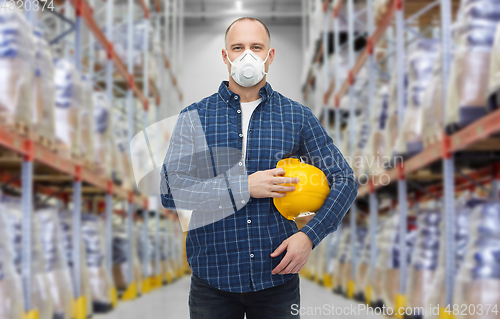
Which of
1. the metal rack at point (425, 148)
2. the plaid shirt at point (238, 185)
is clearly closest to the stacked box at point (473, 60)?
the metal rack at point (425, 148)

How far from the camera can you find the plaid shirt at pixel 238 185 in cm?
130

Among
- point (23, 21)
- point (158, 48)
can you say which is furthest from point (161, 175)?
point (158, 48)

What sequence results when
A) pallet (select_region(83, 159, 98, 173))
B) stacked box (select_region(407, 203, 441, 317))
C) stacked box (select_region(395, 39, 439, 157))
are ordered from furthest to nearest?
pallet (select_region(83, 159, 98, 173)) < stacked box (select_region(395, 39, 439, 157)) < stacked box (select_region(407, 203, 441, 317))

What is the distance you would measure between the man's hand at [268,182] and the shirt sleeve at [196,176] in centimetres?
2

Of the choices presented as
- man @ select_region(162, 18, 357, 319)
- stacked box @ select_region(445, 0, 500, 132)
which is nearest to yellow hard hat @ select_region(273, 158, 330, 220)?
man @ select_region(162, 18, 357, 319)

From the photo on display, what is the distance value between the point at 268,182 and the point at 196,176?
25 cm

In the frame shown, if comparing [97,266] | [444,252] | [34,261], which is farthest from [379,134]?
[34,261]

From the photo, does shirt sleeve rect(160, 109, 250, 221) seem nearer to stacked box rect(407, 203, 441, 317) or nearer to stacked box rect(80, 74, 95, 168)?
stacked box rect(407, 203, 441, 317)

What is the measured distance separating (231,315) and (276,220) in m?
0.27

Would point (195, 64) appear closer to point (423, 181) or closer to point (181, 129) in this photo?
point (423, 181)

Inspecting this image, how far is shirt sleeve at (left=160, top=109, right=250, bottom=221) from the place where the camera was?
1272 millimetres

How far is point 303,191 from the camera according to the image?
1288 mm

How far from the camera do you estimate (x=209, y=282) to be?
4.35 feet

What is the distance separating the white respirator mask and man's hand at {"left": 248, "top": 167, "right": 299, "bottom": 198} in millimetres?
276
